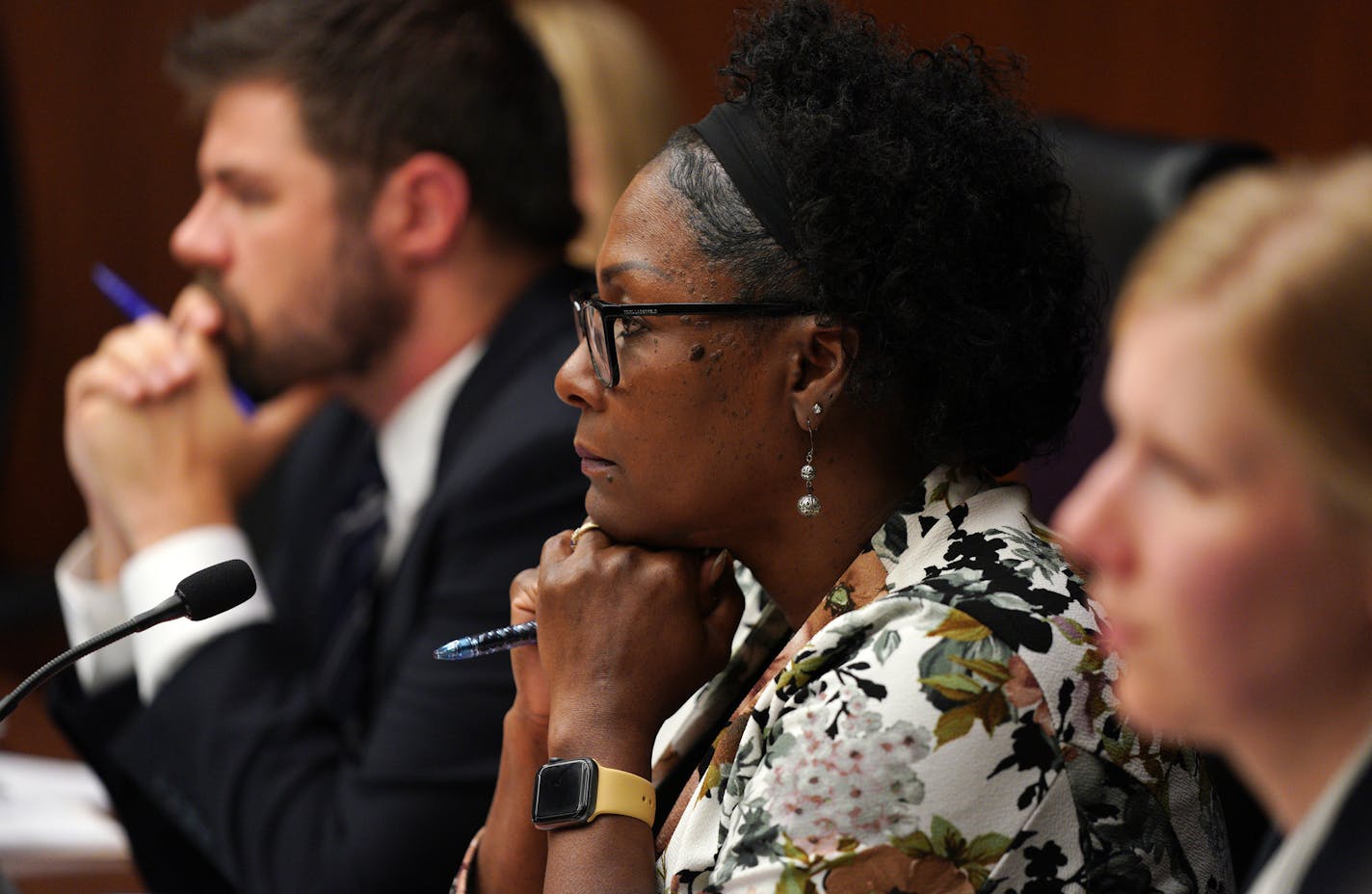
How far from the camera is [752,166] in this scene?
51.8 inches

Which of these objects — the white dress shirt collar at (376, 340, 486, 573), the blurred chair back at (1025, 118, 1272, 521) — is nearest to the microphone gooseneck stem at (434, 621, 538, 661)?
the white dress shirt collar at (376, 340, 486, 573)

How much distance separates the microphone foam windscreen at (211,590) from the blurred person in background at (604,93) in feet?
5.31

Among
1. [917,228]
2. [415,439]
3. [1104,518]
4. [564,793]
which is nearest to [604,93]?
[415,439]

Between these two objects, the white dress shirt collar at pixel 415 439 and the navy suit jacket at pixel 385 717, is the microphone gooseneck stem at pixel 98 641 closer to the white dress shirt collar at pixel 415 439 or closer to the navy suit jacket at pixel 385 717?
the navy suit jacket at pixel 385 717

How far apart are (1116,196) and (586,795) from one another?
134cm

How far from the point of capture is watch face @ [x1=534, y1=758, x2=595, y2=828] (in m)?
1.27

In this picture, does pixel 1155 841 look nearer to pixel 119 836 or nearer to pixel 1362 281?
pixel 1362 281

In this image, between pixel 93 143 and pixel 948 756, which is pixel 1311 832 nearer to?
pixel 948 756

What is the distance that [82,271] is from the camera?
13.1ft

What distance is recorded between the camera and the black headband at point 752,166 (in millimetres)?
1300

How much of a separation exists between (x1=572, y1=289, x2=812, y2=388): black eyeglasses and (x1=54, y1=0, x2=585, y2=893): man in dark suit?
50 cm

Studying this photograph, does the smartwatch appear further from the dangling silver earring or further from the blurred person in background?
the blurred person in background

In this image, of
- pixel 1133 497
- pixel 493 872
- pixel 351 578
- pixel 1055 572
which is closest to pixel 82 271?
pixel 351 578

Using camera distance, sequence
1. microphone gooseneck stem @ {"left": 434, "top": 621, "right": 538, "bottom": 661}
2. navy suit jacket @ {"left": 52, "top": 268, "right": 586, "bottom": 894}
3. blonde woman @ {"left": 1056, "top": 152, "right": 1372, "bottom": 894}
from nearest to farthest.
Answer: blonde woman @ {"left": 1056, "top": 152, "right": 1372, "bottom": 894}, microphone gooseneck stem @ {"left": 434, "top": 621, "right": 538, "bottom": 661}, navy suit jacket @ {"left": 52, "top": 268, "right": 586, "bottom": 894}
